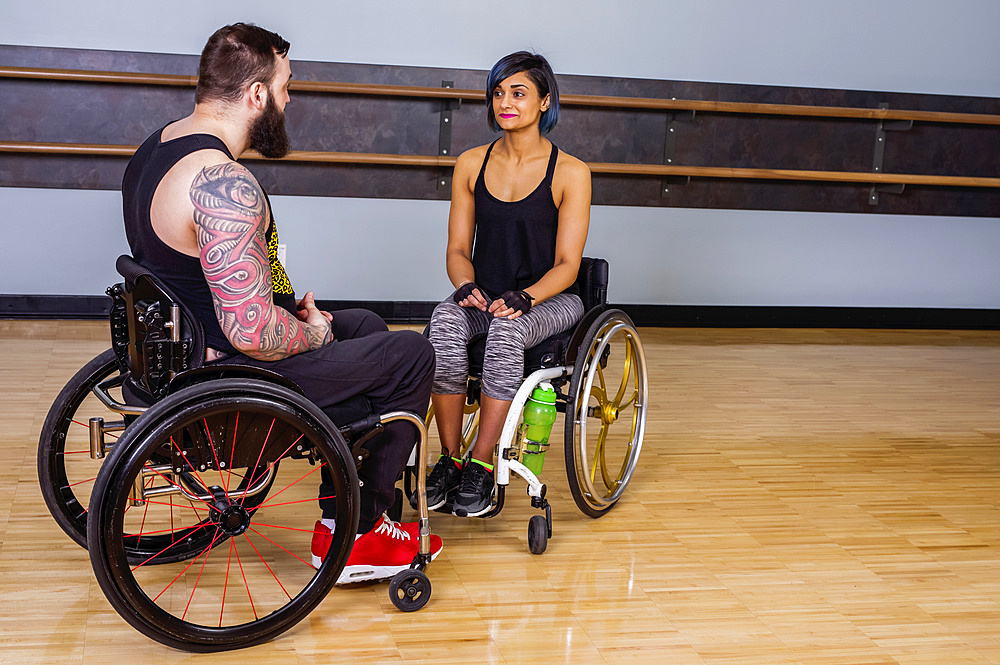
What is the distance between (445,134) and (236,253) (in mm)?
3056

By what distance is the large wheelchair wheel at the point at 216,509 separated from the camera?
1.50 m

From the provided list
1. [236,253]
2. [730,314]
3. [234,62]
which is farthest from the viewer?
[730,314]

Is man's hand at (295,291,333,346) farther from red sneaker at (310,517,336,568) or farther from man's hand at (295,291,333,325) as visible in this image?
red sneaker at (310,517,336,568)

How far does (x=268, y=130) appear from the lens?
5.71 ft

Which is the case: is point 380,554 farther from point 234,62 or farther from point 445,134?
point 445,134

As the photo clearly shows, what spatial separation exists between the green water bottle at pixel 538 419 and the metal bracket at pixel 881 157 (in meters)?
3.44

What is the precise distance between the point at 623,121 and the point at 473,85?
0.75 meters

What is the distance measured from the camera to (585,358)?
2.15 metres

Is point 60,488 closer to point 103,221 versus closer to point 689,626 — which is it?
point 689,626

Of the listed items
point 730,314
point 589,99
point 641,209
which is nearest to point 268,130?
point 589,99

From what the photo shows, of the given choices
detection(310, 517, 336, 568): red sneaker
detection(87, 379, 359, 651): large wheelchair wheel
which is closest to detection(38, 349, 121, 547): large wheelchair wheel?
detection(87, 379, 359, 651): large wheelchair wheel

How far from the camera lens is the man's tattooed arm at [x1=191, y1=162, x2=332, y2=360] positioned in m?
1.57

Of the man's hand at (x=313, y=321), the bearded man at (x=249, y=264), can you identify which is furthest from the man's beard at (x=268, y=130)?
the man's hand at (x=313, y=321)

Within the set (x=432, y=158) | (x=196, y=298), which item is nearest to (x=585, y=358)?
(x=196, y=298)
